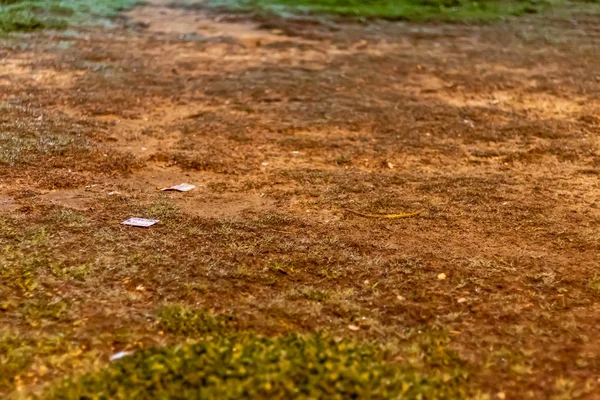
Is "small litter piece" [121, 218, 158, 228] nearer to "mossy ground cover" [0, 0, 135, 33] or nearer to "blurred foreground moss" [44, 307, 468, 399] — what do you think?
"blurred foreground moss" [44, 307, 468, 399]

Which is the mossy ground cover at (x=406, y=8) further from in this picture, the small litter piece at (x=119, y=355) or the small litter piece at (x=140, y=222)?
the small litter piece at (x=119, y=355)

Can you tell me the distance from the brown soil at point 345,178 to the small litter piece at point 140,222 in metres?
0.06

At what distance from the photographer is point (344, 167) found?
3859mm

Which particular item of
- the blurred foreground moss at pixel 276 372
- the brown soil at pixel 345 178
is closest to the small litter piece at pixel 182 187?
the brown soil at pixel 345 178

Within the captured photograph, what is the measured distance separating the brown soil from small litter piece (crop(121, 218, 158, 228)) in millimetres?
63

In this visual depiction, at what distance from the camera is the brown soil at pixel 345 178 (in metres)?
2.38

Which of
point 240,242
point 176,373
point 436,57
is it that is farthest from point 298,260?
point 436,57

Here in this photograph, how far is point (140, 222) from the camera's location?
3029 mm

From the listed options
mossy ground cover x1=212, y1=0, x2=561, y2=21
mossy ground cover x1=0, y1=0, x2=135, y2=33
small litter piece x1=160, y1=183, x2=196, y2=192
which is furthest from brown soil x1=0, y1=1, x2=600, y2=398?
mossy ground cover x1=212, y1=0, x2=561, y2=21

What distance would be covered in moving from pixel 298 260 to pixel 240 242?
0.32 metres

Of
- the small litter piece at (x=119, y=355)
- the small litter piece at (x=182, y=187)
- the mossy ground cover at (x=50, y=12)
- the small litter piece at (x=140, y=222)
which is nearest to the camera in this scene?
the small litter piece at (x=119, y=355)

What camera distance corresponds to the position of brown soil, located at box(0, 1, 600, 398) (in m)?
2.38

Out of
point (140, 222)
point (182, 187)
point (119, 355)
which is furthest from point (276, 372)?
point (182, 187)

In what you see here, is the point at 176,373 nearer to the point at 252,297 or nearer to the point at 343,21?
the point at 252,297
